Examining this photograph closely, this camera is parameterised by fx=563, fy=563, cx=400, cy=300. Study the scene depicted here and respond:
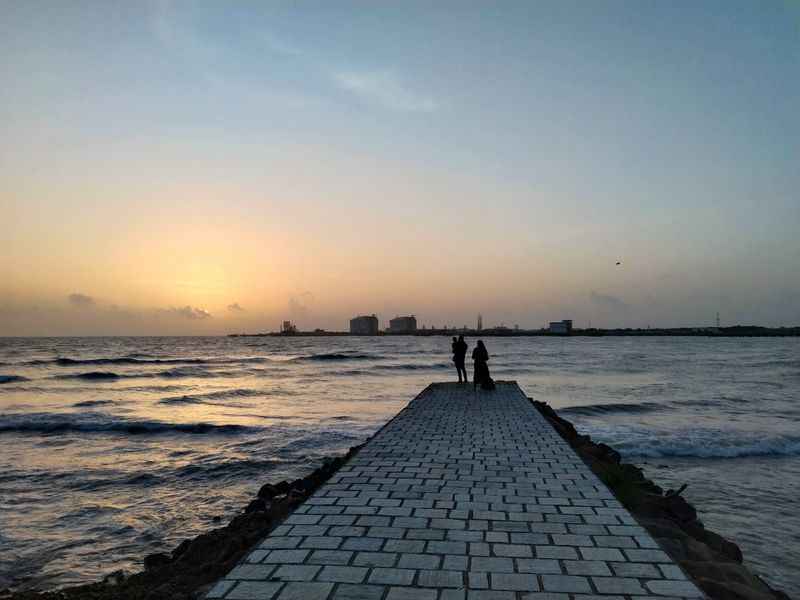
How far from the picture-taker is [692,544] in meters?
5.77

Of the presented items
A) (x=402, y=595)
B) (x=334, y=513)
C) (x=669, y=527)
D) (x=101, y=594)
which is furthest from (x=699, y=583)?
(x=101, y=594)

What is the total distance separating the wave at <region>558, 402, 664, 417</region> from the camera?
21516 mm

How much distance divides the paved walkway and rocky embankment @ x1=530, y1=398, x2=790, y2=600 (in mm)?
621

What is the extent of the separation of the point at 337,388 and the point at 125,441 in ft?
50.5

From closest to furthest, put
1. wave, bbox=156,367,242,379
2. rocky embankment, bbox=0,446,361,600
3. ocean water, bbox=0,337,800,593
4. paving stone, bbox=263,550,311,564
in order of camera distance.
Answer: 1. paving stone, bbox=263,550,311,564
2. rocky embankment, bbox=0,446,361,600
3. ocean water, bbox=0,337,800,593
4. wave, bbox=156,367,242,379

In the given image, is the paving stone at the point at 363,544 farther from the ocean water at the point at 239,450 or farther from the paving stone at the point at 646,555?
the ocean water at the point at 239,450

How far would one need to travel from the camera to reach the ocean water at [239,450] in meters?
8.35

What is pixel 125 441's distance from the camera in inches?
660

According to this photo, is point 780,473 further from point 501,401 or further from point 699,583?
point 699,583

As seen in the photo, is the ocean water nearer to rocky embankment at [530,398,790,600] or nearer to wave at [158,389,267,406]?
wave at [158,389,267,406]

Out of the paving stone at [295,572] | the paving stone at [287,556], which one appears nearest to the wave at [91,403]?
the paving stone at [287,556]

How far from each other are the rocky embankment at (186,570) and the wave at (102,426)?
35.4ft

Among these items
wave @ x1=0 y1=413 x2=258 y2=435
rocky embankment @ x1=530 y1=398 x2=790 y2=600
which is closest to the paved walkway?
rocky embankment @ x1=530 y1=398 x2=790 y2=600

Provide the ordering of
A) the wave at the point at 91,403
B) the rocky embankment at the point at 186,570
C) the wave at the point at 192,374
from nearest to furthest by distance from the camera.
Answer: the rocky embankment at the point at 186,570
the wave at the point at 91,403
the wave at the point at 192,374
